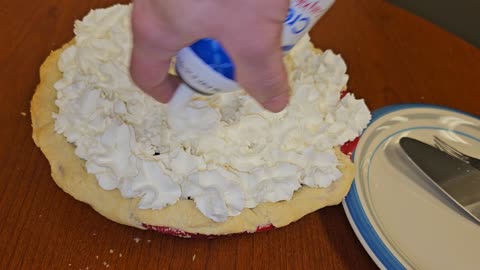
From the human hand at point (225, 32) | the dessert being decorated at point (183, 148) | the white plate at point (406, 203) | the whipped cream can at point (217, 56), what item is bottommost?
the white plate at point (406, 203)

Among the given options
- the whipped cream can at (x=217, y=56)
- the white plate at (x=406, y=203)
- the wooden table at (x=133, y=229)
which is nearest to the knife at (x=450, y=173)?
the white plate at (x=406, y=203)

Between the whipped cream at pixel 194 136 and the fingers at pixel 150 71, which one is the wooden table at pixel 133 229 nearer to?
the whipped cream at pixel 194 136

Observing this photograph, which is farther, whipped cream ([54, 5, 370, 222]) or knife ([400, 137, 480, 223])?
knife ([400, 137, 480, 223])

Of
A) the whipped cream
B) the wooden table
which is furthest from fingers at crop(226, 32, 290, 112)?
the wooden table

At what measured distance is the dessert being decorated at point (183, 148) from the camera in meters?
0.69

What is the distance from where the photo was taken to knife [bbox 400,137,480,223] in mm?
817

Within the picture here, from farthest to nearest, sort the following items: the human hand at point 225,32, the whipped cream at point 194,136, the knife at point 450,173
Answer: the knife at point 450,173 < the whipped cream at point 194,136 < the human hand at point 225,32

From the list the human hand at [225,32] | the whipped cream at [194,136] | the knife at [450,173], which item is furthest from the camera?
the knife at [450,173]

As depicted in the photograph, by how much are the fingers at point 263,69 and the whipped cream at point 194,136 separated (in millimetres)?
150

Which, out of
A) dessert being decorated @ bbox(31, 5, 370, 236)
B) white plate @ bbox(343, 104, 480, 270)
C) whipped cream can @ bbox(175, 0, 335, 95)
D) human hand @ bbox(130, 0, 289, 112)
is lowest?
white plate @ bbox(343, 104, 480, 270)

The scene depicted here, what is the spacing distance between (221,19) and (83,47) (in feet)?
1.35

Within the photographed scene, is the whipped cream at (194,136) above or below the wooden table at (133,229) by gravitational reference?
above

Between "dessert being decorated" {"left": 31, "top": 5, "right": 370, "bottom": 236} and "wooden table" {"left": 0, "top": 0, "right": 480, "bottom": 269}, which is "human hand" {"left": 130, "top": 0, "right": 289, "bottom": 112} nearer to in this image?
"dessert being decorated" {"left": 31, "top": 5, "right": 370, "bottom": 236}

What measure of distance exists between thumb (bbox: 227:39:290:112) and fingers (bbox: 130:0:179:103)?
62 mm
